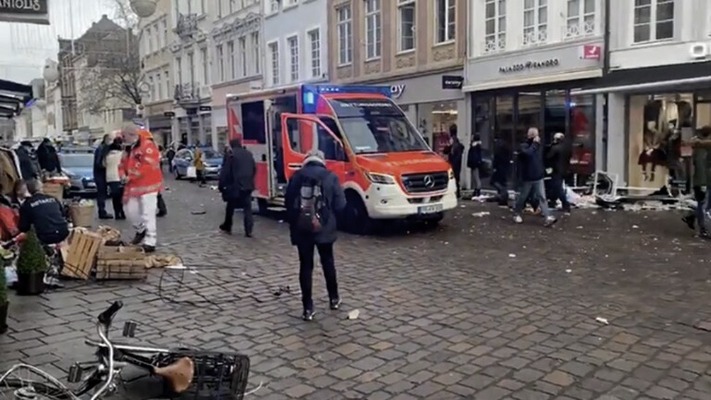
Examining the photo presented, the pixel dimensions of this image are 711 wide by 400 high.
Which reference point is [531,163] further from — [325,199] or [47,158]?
[47,158]

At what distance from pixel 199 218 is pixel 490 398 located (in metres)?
11.7

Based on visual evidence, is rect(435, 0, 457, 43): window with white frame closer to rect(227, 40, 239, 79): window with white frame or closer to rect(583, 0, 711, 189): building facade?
rect(583, 0, 711, 189): building facade

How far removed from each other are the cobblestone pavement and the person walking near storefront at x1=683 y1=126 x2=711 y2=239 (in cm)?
70

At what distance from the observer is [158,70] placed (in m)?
52.5

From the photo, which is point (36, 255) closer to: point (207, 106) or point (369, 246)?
point (369, 246)

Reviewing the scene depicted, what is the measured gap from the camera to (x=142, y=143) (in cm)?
1038

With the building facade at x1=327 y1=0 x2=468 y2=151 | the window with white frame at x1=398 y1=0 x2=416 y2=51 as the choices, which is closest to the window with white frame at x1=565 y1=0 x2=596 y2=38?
the building facade at x1=327 y1=0 x2=468 y2=151

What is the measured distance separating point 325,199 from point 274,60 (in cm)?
2935

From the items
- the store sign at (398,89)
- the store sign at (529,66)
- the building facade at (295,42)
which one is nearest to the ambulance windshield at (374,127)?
the store sign at (529,66)

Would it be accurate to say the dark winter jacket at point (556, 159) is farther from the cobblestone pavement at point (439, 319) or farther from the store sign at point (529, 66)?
the store sign at point (529, 66)

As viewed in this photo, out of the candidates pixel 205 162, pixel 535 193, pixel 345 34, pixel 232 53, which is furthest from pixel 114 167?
pixel 232 53

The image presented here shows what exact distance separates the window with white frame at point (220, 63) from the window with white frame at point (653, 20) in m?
28.5

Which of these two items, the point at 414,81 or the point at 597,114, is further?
the point at 414,81

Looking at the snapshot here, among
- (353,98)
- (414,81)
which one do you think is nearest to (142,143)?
(353,98)
